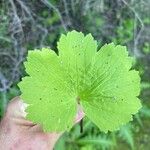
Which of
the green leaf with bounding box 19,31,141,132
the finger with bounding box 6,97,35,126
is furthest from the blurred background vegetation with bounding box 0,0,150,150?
the green leaf with bounding box 19,31,141,132

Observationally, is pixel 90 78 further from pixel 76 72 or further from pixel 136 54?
pixel 136 54

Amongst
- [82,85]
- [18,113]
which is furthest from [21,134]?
[82,85]

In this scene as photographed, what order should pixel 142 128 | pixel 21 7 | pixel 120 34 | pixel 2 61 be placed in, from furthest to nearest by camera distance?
pixel 142 128 → pixel 120 34 → pixel 2 61 → pixel 21 7

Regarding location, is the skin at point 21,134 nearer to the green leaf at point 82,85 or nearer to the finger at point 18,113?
the finger at point 18,113

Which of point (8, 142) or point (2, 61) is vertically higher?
point (2, 61)

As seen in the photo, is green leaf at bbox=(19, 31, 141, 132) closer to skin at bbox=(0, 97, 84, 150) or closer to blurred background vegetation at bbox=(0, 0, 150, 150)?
skin at bbox=(0, 97, 84, 150)

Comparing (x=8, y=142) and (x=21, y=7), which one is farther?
(x=21, y=7)

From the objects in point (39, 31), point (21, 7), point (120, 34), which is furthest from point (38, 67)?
point (120, 34)
